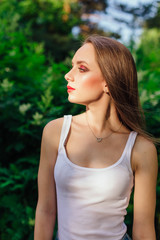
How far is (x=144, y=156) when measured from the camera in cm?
172

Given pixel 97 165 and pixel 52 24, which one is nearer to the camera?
pixel 97 165

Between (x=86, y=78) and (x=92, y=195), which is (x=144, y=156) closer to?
(x=92, y=195)

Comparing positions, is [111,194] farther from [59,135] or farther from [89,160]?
[59,135]

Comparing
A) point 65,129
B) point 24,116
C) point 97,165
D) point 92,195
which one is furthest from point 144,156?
point 24,116

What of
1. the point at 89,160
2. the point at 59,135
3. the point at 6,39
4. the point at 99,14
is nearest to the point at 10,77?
the point at 6,39

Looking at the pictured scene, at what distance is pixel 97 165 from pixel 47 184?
40 cm

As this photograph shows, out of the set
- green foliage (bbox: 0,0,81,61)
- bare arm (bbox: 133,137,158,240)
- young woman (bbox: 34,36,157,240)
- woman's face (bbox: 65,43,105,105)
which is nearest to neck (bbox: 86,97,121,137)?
young woman (bbox: 34,36,157,240)

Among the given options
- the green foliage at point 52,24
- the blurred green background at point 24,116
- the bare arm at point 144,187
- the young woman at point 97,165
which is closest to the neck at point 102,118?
the young woman at point 97,165

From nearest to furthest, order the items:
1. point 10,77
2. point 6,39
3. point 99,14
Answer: point 10,77, point 6,39, point 99,14

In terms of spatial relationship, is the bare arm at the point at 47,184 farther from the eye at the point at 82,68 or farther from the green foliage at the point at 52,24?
the green foliage at the point at 52,24

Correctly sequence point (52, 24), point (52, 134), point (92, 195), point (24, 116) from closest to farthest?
1. point (92, 195)
2. point (52, 134)
3. point (24, 116)
4. point (52, 24)

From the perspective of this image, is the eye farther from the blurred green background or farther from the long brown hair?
the blurred green background

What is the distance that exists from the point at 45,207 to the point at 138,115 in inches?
39.0

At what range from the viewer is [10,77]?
3453 mm
